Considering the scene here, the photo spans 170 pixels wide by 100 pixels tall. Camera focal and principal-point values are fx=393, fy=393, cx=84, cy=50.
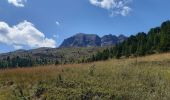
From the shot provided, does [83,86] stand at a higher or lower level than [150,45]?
lower

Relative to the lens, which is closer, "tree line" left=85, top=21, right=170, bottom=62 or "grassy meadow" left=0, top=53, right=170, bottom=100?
"grassy meadow" left=0, top=53, right=170, bottom=100

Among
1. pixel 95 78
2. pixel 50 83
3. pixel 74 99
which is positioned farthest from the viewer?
pixel 95 78

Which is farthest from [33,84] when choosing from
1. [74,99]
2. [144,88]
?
[144,88]

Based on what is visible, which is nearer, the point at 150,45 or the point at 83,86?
the point at 83,86

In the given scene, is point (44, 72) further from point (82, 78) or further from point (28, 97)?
point (28, 97)

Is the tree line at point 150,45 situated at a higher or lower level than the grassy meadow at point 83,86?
higher

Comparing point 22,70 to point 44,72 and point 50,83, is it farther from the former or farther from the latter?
point 50,83

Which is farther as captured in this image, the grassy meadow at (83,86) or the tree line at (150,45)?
the tree line at (150,45)

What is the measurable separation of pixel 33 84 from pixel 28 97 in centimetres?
206

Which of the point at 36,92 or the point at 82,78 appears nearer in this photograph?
the point at 36,92

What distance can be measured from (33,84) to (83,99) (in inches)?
133

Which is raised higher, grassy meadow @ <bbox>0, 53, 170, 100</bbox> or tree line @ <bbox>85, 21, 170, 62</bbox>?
tree line @ <bbox>85, 21, 170, 62</bbox>

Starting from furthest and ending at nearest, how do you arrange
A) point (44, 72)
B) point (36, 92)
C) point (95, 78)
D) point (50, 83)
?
point (44, 72) → point (95, 78) → point (50, 83) → point (36, 92)

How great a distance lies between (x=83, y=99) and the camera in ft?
46.4
